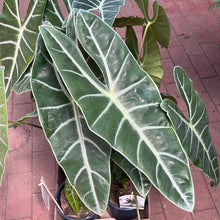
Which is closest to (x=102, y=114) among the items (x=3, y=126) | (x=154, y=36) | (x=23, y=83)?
(x=3, y=126)

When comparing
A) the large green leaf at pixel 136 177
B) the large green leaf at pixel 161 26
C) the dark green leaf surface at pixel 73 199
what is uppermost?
the large green leaf at pixel 161 26

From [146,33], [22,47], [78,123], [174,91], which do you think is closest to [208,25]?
[174,91]

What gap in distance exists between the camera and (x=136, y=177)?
2.96 feet

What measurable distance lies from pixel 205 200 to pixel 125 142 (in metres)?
1.08

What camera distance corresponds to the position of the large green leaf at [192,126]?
2.70 feet

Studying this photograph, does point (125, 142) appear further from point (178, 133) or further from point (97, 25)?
point (97, 25)

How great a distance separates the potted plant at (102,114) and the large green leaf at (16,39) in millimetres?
263

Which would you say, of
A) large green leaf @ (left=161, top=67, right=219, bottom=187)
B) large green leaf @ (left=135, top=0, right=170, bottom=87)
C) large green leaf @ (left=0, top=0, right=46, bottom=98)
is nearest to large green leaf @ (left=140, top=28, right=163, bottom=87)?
large green leaf @ (left=135, top=0, right=170, bottom=87)

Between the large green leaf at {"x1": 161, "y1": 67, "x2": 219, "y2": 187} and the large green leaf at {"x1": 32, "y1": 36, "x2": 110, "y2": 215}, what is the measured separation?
0.26 meters

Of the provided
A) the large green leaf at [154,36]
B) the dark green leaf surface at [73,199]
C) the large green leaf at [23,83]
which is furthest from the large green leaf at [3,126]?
the large green leaf at [154,36]

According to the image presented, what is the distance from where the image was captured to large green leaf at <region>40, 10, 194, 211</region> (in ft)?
2.39

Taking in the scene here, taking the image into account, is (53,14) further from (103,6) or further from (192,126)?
(192,126)

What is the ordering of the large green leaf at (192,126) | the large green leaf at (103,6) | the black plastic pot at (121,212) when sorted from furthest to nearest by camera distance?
the black plastic pot at (121,212) < the large green leaf at (103,6) < the large green leaf at (192,126)

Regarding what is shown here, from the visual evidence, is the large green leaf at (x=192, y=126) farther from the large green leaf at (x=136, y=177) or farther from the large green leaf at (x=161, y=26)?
the large green leaf at (x=161, y=26)
